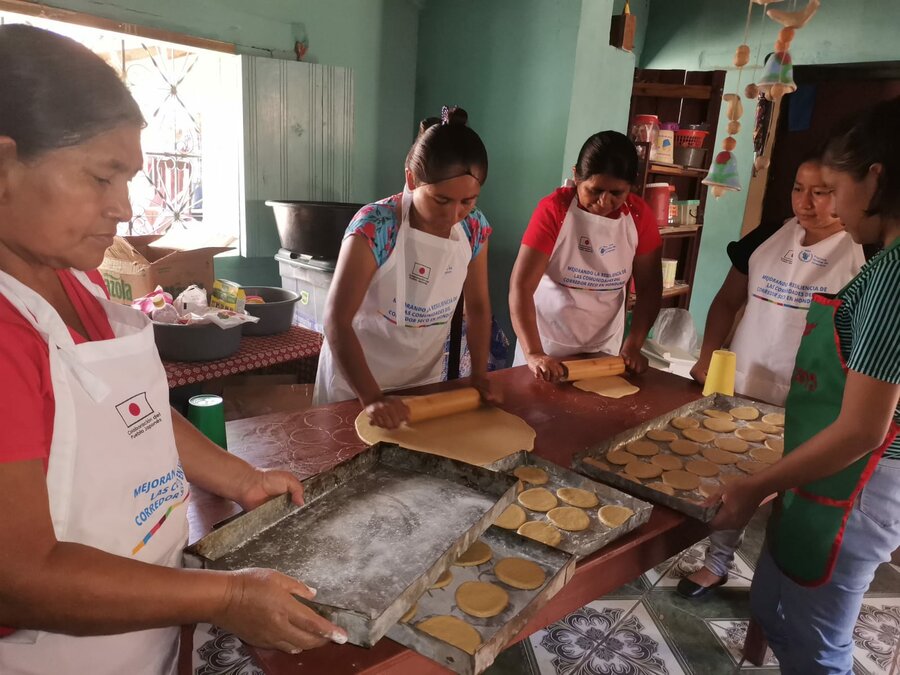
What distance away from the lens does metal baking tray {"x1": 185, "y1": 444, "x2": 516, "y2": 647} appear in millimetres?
851

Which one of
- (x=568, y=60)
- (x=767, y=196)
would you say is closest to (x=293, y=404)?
(x=568, y=60)

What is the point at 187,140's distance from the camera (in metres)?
3.46

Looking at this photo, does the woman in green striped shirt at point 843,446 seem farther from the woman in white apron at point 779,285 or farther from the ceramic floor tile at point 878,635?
the ceramic floor tile at point 878,635

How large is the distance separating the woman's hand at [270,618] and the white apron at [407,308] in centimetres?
116

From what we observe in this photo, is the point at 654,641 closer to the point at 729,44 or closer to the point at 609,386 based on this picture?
the point at 609,386

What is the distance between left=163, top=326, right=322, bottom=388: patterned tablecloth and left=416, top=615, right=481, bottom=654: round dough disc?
Answer: 5.85ft

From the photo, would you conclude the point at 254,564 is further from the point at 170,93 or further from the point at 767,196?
the point at 767,196

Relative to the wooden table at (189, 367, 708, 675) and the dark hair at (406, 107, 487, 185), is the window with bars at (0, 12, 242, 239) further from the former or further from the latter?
the wooden table at (189, 367, 708, 675)

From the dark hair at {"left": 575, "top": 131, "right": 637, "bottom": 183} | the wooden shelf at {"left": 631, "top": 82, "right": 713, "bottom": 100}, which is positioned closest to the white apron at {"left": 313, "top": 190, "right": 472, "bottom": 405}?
the dark hair at {"left": 575, "top": 131, "right": 637, "bottom": 183}

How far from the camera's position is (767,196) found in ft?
18.0

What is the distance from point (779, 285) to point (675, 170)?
2.20 metres

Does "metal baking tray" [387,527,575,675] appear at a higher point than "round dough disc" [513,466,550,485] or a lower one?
higher

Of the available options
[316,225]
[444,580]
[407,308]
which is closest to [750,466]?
[444,580]

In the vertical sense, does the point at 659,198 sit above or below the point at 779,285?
above
